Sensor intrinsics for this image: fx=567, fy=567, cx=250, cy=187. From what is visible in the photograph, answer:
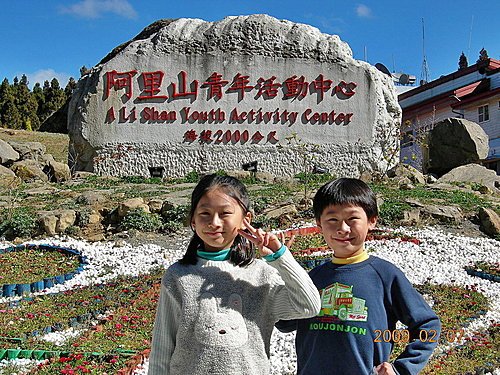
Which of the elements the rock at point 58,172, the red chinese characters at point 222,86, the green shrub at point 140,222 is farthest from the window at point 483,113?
the green shrub at point 140,222

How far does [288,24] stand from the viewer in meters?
14.8

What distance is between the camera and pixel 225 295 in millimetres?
2279

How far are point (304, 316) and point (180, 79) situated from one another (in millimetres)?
12485

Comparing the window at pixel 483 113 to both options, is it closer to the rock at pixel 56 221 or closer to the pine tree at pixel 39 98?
the rock at pixel 56 221

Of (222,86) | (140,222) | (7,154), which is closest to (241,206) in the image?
(140,222)

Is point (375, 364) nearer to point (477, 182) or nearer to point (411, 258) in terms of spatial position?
point (411, 258)

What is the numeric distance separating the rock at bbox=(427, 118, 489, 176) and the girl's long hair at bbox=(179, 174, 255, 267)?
57.1ft

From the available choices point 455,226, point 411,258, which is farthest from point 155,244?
point 455,226

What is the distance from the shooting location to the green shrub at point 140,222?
30.7ft

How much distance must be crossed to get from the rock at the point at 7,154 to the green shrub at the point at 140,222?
394 inches

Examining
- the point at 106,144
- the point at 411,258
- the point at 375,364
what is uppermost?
the point at 106,144

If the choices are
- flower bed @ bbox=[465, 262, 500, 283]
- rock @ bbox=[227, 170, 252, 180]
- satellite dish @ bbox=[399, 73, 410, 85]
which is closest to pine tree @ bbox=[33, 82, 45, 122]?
satellite dish @ bbox=[399, 73, 410, 85]

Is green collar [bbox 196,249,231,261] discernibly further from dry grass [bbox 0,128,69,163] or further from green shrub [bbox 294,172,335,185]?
dry grass [bbox 0,128,69,163]

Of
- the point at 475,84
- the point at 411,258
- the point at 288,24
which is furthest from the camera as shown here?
the point at 475,84
